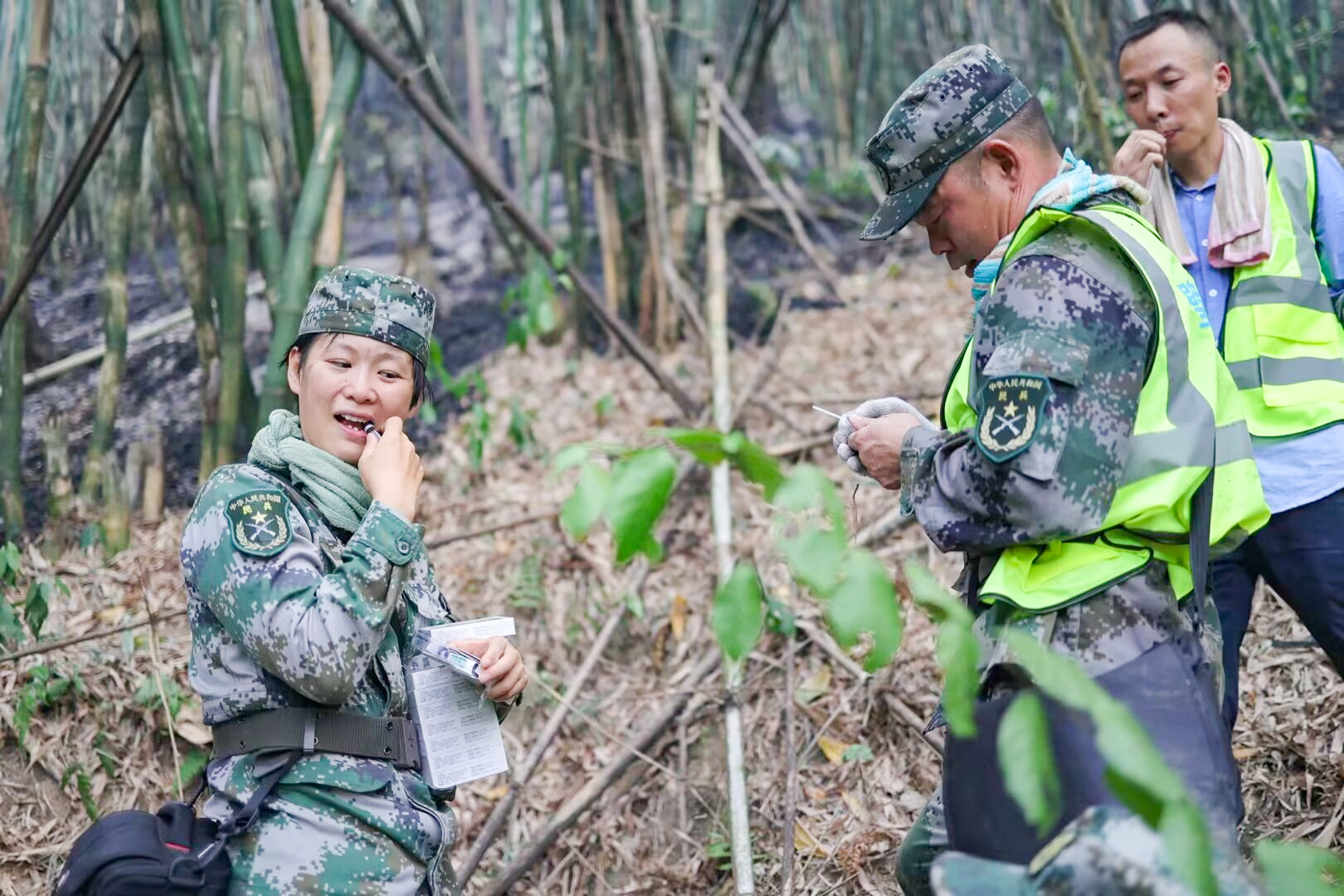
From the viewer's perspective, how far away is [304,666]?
1615 millimetres

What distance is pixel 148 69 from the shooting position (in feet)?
11.8

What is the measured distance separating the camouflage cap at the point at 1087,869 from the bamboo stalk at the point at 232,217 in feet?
10.0

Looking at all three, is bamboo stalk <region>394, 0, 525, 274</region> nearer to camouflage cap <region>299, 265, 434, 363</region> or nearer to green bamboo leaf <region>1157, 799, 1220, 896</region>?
camouflage cap <region>299, 265, 434, 363</region>

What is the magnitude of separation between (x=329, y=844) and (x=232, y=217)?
241 centimetres

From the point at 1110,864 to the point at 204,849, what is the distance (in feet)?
4.12

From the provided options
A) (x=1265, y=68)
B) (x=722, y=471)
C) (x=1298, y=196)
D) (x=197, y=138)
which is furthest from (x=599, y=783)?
(x=1265, y=68)

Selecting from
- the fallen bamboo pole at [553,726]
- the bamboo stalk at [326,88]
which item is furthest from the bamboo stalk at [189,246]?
the fallen bamboo pole at [553,726]

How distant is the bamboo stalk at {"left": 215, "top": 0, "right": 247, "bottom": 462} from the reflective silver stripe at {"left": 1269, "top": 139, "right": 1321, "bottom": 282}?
9.27 feet

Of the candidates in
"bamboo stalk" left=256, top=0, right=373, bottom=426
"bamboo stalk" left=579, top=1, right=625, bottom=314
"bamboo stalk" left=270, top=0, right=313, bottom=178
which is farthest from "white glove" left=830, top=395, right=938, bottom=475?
"bamboo stalk" left=579, top=1, right=625, bottom=314

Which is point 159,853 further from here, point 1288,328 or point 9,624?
point 1288,328

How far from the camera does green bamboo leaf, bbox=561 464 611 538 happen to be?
951 millimetres

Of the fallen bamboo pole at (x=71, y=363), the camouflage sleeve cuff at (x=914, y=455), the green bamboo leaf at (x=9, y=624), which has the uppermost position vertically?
the camouflage sleeve cuff at (x=914, y=455)

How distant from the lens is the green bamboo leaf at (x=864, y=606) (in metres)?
0.95

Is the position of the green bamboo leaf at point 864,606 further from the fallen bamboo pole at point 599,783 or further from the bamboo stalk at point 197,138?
the bamboo stalk at point 197,138
